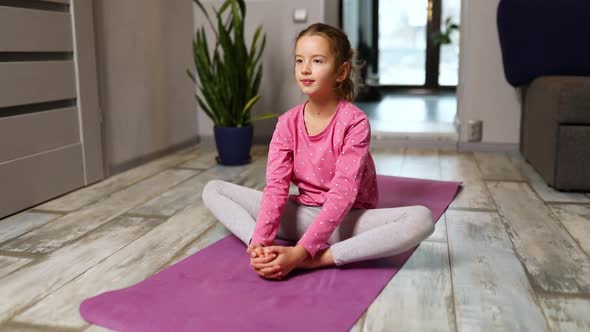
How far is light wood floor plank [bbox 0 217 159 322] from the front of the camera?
4.59ft

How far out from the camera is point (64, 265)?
1614 millimetres

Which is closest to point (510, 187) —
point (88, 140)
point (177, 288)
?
point (177, 288)

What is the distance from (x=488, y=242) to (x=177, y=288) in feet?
3.06

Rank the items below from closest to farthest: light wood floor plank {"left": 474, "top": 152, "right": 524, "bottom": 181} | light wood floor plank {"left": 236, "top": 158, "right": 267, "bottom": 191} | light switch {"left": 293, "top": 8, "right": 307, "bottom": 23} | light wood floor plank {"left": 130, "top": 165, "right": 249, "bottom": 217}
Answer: light wood floor plank {"left": 130, "top": 165, "right": 249, "bottom": 217}
light wood floor plank {"left": 236, "top": 158, "right": 267, "bottom": 191}
light wood floor plank {"left": 474, "top": 152, "right": 524, "bottom": 181}
light switch {"left": 293, "top": 8, "right": 307, "bottom": 23}

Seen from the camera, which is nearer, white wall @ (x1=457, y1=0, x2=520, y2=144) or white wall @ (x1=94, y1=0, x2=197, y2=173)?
white wall @ (x1=94, y1=0, x2=197, y2=173)

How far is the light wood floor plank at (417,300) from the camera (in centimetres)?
124

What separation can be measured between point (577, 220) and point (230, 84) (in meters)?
1.66

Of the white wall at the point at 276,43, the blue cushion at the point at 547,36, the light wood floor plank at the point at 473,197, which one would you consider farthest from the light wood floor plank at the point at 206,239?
the blue cushion at the point at 547,36

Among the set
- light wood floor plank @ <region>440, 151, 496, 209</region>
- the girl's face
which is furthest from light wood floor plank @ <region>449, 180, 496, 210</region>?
the girl's face

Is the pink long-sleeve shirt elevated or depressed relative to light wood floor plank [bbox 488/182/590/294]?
elevated

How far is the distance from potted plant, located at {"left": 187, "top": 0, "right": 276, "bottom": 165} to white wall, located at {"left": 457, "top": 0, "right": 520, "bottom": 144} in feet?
3.83

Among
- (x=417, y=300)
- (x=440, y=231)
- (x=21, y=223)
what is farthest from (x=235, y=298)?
(x=21, y=223)

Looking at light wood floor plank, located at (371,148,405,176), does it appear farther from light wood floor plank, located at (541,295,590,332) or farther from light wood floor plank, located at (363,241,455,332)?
light wood floor plank, located at (541,295,590,332)

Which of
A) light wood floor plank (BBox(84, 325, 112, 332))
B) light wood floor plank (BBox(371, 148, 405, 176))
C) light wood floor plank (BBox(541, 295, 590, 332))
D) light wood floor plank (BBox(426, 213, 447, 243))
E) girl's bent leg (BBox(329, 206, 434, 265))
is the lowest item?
light wood floor plank (BBox(541, 295, 590, 332))
